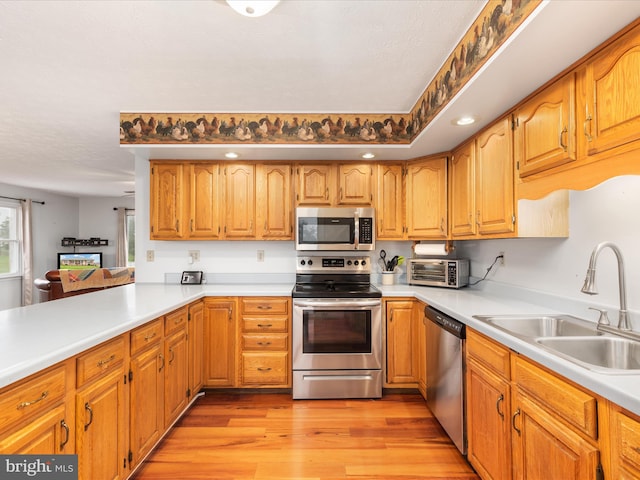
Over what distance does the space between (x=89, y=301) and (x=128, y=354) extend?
712 mm

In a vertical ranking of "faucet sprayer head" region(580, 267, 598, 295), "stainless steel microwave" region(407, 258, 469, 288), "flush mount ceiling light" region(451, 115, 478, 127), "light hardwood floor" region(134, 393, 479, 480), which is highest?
"flush mount ceiling light" region(451, 115, 478, 127)

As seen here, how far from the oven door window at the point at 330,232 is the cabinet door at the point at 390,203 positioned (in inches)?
11.4

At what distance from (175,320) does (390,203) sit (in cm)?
208

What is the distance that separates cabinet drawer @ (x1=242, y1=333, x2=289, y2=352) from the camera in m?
2.74

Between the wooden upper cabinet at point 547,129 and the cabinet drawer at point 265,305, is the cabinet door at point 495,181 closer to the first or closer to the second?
the wooden upper cabinet at point 547,129

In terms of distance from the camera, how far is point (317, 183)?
10.1 ft

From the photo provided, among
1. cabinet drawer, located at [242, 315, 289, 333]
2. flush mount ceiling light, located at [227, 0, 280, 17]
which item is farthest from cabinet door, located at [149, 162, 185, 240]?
flush mount ceiling light, located at [227, 0, 280, 17]

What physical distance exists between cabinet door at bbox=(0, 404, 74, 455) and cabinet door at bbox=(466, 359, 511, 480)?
1.82 m

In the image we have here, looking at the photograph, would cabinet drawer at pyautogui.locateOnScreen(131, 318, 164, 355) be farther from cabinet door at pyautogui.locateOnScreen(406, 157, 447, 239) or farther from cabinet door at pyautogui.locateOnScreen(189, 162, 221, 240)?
cabinet door at pyautogui.locateOnScreen(406, 157, 447, 239)

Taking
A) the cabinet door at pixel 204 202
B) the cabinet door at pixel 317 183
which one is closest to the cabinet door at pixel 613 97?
the cabinet door at pixel 317 183

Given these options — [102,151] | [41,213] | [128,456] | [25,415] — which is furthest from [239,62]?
[41,213]

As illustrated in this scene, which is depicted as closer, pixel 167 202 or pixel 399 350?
pixel 399 350

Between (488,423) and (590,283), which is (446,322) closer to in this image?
(488,423)

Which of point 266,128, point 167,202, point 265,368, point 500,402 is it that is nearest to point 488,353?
point 500,402
